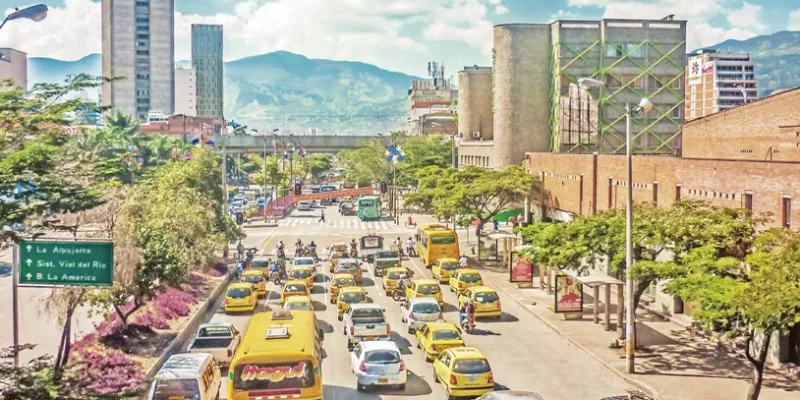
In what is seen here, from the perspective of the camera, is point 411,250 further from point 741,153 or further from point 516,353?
point 516,353

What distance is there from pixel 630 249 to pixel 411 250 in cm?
3343

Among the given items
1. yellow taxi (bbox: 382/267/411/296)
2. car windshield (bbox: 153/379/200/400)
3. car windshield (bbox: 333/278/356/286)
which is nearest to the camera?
car windshield (bbox: 153/379/200/400)

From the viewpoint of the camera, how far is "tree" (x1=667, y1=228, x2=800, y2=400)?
19.6 m

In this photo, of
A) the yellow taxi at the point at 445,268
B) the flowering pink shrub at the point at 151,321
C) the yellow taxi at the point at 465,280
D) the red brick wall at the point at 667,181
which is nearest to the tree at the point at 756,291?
the red brick wall at the point at 667,181

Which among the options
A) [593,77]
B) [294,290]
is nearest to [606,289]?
[294,290]

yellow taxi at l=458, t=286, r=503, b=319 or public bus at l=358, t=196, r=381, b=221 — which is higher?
public bus at l=358, t=196, r=381, b=221

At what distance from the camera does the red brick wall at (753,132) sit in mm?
38844

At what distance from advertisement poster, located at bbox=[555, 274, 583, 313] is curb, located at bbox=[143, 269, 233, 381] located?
1569 cm

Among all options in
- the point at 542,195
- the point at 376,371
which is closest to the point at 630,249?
the point at 376,371

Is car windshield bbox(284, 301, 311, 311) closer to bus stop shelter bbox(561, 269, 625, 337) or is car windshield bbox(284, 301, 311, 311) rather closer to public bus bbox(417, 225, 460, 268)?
bus stop shelter bbox(561, 269, 625, 337)

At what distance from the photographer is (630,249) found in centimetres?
2639

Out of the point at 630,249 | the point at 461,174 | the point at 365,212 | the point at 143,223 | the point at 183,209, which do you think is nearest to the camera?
the point at 630,249

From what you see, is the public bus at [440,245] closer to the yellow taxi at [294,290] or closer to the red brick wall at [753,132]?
the yellow taxi at [294,290]

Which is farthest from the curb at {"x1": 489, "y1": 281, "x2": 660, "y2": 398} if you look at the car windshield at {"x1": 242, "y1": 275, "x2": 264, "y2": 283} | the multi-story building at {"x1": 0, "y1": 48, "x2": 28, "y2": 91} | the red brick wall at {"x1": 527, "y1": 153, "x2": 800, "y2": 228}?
the multi-story building at {"x1": 0, "y1": 48, "x2": 28, "y2": 91}
